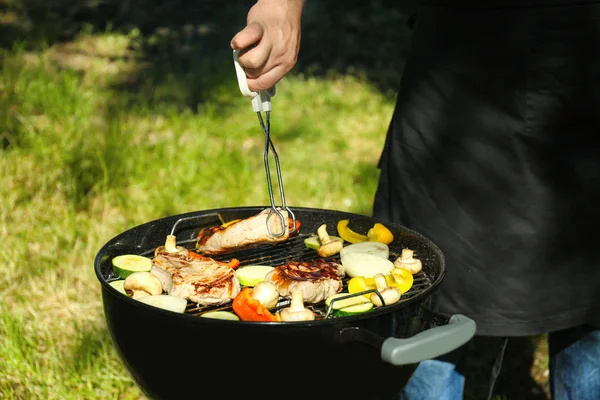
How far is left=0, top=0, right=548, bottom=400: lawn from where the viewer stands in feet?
10.5

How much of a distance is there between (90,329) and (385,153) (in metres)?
1.46

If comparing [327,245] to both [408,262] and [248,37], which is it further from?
[248,37]

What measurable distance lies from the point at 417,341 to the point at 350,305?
260 millimetres

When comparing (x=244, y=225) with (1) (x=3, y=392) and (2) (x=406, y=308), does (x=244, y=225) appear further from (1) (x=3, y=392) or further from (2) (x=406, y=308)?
(1) (x=3, y=392)

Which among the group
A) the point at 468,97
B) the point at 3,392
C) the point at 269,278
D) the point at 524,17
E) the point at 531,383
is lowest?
the point at 531,383

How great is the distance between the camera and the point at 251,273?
182cm

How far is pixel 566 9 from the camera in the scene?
2.12 m

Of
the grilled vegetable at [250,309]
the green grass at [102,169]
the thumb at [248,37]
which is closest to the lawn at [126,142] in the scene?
the green grass at [102,169]

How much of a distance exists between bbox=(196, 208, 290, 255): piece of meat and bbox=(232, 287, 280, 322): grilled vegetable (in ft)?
0.84

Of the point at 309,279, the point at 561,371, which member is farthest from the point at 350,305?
the point at 561,371

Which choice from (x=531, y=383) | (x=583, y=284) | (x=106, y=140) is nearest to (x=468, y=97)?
(x=583, y=284)

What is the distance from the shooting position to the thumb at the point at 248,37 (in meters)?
1.65

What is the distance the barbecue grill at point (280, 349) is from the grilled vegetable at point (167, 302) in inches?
2.4

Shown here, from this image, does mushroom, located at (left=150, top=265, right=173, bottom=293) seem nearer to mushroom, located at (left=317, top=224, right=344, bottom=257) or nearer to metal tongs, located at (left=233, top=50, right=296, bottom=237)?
metal tongs, located at (left=233, top=50, right=296, bottom=237)
